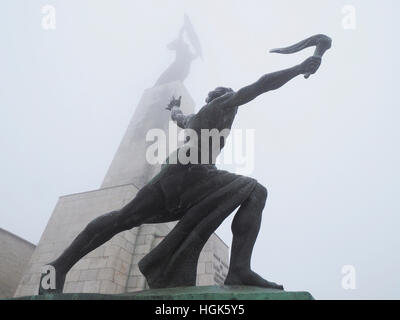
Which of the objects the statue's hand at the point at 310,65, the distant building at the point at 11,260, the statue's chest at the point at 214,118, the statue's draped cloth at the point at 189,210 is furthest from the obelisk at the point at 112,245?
the statue's hand at the point at 310,65

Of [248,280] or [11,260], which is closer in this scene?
[248,280]

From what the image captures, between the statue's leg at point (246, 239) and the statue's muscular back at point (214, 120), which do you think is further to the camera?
the statue's muscular back at point (214, 120)

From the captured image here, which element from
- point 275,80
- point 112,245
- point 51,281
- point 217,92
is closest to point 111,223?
point 51,281

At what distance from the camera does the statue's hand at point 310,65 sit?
308 centimetres

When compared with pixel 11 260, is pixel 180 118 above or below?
above

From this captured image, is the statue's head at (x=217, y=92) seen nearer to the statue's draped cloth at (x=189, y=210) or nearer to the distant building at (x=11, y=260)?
the statue's draped cloth at (x=189, y=210)

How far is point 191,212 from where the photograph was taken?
3.29 meters

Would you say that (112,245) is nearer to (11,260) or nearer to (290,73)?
(290,73)

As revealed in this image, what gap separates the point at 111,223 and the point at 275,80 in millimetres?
2109

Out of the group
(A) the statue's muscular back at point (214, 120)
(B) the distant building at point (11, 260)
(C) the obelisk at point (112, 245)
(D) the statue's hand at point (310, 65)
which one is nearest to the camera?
(D) the statue's hand at point (310, 65)

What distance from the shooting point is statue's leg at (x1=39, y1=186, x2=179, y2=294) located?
3.15 metres

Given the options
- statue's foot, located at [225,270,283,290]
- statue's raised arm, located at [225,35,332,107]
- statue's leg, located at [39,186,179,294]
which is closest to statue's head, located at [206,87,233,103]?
statue's raised arm, located at [225,35,332,107]
